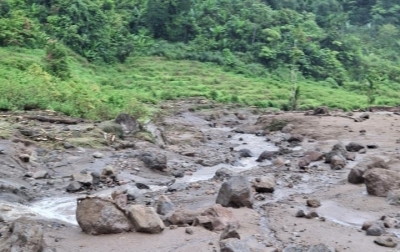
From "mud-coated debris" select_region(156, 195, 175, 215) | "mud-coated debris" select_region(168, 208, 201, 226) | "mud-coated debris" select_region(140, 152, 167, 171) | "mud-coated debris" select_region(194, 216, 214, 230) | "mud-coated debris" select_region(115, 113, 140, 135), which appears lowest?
"mud-coated debris" select_region(115, 113, 140, 135)

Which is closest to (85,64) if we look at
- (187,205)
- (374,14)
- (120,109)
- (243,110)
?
(243,110)

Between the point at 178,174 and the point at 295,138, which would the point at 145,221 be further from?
the point at 295,138

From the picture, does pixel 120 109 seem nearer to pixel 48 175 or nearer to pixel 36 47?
pixel 48 175

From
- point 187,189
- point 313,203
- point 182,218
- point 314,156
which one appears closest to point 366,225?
point 313,203

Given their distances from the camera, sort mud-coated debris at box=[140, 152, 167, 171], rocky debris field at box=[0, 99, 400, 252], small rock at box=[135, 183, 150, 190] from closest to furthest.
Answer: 1. rocky debris field at box=[0, 99, 400, 252]
2. small rock at box=[135, 183, 150, 190]
3. mud-coated debris at box=[140, 152, 167, 171]

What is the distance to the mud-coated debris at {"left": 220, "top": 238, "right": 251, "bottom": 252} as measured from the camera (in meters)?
7.62

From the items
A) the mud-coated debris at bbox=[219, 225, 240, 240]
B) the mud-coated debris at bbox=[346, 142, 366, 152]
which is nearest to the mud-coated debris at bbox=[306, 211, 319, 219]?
the mud-coated debris at bbox=[219, 225, 240, 240]

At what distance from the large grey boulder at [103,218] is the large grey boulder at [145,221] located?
135 mm

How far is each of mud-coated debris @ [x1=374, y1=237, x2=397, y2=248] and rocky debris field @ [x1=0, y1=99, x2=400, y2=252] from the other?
15 mm

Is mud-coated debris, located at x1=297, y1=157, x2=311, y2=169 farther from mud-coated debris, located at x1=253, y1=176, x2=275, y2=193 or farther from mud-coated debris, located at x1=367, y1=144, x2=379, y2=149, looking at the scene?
mud-coated debris, located at x1=367, y1=144, x2=379, y2=149

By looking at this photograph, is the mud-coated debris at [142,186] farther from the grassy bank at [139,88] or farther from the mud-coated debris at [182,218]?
the grassy bank at [139,88]

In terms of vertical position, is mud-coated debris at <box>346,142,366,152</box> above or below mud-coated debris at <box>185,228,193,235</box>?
below

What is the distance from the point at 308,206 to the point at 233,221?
2408mm

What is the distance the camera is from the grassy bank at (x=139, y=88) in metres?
21.8
